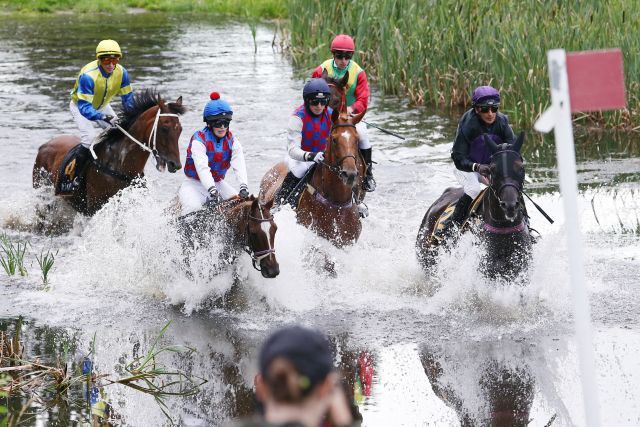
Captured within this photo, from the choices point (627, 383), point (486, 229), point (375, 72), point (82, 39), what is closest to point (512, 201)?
point (486, 229)

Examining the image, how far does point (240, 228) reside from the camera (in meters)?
9.80

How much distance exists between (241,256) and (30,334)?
6.59 ft

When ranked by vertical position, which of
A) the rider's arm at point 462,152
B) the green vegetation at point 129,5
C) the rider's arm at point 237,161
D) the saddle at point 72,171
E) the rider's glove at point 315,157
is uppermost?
the rider's arm at point 462,152

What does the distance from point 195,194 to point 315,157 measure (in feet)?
3.97

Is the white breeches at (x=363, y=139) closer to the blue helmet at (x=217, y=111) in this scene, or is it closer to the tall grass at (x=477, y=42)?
the blue helmet at (x=217, y=111)

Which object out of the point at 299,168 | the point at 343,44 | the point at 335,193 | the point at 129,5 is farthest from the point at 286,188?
the point at 129,5

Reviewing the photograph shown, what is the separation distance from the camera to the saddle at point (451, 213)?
9.97 meters

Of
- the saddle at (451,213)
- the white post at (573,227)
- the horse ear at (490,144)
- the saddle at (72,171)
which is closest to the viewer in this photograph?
the white post at (573,227)

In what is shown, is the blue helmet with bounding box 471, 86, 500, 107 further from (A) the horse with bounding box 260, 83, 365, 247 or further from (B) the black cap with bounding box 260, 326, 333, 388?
(B) the black cap with bounding box 260, 326, 333, 388

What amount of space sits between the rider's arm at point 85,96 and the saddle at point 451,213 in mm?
4406

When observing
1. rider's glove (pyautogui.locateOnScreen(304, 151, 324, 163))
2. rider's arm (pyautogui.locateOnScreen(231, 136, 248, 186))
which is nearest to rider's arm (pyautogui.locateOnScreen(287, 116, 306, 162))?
rider's glove (pyautogui.locateOnScreen(304, 151, 324, 163))

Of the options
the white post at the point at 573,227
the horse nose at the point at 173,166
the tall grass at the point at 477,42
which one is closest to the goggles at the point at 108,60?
the horse nose at the point at 173,166

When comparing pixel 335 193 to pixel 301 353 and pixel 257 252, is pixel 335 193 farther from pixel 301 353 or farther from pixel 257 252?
pixel 301 353

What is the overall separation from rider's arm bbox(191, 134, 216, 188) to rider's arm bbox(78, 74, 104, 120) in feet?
9.22
